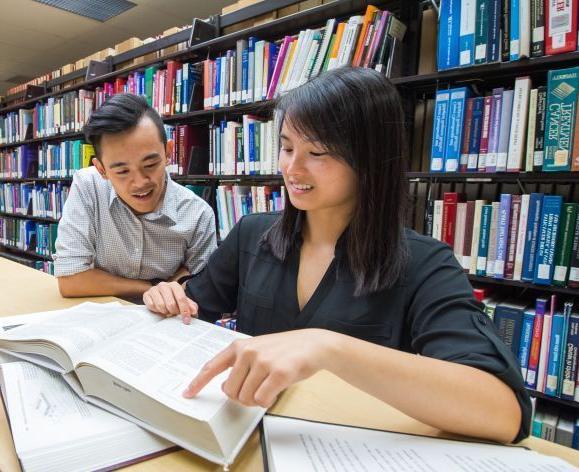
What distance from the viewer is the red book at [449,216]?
1.51 m

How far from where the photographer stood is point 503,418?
0.52 metres

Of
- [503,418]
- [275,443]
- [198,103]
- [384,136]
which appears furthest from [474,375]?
[198,103]

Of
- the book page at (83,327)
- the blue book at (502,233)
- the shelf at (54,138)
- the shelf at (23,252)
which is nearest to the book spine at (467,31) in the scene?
the blue book at (502,233)

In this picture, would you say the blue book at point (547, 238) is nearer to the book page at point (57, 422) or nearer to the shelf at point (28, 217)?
the book page at point (57, 422)

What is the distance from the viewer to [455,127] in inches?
57.5

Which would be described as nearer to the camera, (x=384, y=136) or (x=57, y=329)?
(x=57, y=329)

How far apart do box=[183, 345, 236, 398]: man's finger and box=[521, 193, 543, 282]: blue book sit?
1.24m

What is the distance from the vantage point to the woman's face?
84cm

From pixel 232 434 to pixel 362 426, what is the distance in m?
0.19

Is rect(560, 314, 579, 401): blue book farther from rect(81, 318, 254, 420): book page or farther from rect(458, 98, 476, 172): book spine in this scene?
rect(81, 318, 254, 420): book page

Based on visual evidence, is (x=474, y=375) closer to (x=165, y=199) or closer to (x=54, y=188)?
(x=165, y=199)

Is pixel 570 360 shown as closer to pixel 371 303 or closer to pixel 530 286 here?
pixel 530 286

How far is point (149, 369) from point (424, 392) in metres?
0.36

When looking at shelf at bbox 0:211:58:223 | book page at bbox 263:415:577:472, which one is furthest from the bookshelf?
shelf at bbox 0:211:58:223
